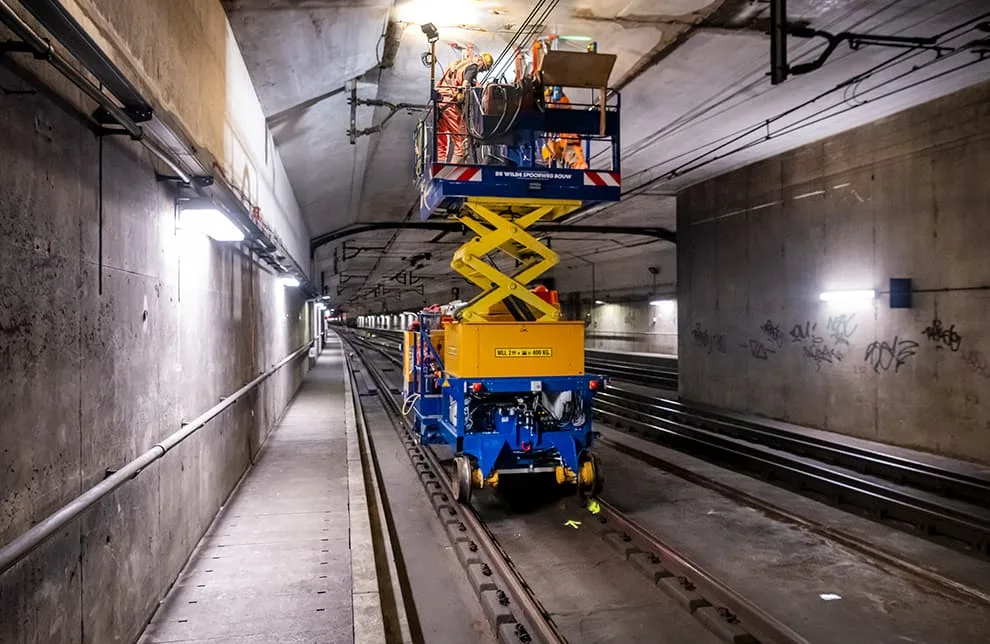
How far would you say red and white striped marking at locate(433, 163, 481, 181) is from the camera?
6.90 metres

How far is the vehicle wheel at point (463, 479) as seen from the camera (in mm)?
7200

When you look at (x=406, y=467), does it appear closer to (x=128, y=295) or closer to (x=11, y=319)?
(x=128, y=295)

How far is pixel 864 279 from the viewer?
1086 cm

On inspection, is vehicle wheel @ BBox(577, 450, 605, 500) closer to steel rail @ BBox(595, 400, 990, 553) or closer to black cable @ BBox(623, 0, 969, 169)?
steel rail @ BBox(595, 400, 990, 553)

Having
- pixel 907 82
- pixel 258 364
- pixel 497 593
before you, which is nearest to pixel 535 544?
pixel 497 593

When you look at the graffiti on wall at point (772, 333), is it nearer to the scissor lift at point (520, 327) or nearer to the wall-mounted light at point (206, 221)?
the scissor lift at point (520, 327)

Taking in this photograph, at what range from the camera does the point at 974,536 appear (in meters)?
6.43

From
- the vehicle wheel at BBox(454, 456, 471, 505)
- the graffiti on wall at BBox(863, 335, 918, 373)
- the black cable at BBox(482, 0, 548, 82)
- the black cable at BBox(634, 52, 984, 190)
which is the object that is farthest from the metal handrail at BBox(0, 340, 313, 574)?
the graffiti on wall at BBox(863, 335, 918, 373)

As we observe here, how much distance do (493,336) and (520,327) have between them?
1.11 ft

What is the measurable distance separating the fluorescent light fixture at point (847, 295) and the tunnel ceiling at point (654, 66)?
283 cm

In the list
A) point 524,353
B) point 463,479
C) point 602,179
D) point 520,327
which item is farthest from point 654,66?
point 463,479

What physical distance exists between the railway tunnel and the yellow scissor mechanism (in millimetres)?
49

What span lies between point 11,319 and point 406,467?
8.26 metres

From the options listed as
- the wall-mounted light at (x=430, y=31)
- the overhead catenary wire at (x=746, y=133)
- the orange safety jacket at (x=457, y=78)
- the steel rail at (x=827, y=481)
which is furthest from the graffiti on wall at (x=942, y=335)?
the wall-mounted light at (x=430, y=31)
